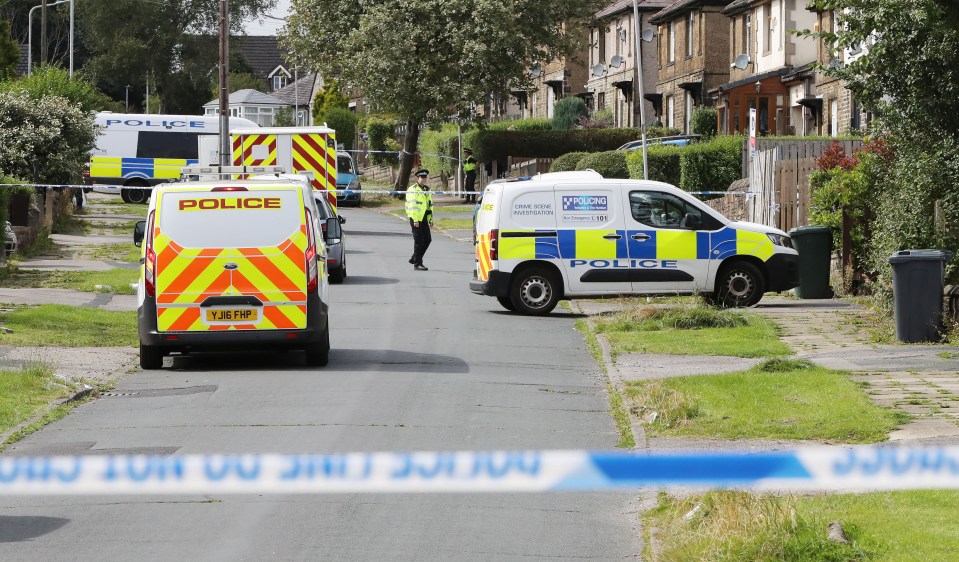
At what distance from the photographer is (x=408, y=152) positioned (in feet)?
175

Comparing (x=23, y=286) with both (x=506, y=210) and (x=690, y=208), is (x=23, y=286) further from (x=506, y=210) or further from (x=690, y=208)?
(x=690, y=208)

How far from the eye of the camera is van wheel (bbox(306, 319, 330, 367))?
14.5 meters

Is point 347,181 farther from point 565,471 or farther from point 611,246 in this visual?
point 565,471

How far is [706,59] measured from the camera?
192ft

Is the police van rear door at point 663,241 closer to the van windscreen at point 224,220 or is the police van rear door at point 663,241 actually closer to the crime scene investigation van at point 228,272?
the crime scene investigation van at point 228,272

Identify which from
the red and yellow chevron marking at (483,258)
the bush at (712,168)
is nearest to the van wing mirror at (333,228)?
the red and yellow chevron marking at (483,258)

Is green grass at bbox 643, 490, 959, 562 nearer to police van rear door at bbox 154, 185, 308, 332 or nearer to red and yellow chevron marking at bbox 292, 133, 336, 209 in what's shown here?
police van rear door at bbox 154, 185, 308, 332

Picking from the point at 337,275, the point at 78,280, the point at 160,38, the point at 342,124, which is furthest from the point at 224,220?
the point at 160,38

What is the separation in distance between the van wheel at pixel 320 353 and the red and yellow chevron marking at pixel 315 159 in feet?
62.1

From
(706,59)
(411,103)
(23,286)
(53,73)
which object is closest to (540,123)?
(706,59)

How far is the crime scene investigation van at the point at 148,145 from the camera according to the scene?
1933 inches

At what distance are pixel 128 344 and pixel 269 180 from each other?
288cm

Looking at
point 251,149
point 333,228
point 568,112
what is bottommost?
point 333,228

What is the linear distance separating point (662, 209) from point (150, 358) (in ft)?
26.5
